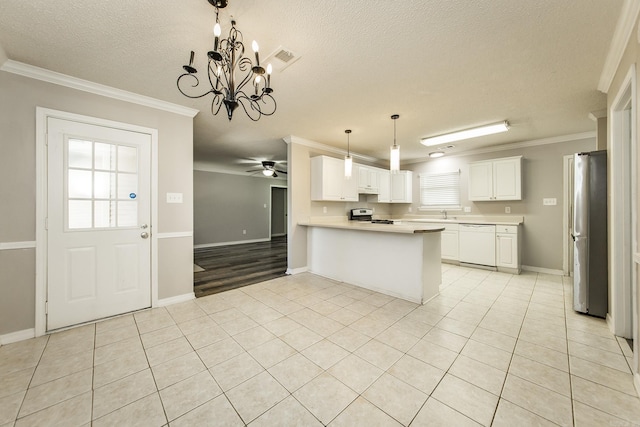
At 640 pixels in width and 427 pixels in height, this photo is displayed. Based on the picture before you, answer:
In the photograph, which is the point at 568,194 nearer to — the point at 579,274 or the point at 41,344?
the point at 579,274

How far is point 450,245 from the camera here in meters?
4.96

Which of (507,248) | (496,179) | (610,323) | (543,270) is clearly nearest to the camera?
(610,323)

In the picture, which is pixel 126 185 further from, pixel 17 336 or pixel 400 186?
pixel 400 186

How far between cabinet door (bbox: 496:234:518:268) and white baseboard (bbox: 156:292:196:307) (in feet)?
16.8

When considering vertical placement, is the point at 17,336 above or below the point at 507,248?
below

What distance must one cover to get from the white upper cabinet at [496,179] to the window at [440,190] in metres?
0.39

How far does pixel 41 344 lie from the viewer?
2.13 meters

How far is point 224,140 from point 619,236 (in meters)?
5.46

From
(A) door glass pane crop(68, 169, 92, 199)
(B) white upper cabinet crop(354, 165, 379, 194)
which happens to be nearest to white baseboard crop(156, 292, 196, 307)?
→ (A) door glass pane crop(68, 169, 92, 199)

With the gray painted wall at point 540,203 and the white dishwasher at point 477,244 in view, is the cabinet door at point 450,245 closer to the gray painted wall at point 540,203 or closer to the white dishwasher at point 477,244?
the white dishwasher at point 477,244

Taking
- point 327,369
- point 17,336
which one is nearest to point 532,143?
point 327,369

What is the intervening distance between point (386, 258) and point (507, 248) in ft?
8.54

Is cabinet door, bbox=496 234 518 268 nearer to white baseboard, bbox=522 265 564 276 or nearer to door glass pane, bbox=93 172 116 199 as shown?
white baseboard, bbox=522 265 564 276

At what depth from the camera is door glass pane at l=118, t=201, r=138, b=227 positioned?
2.71 meters
